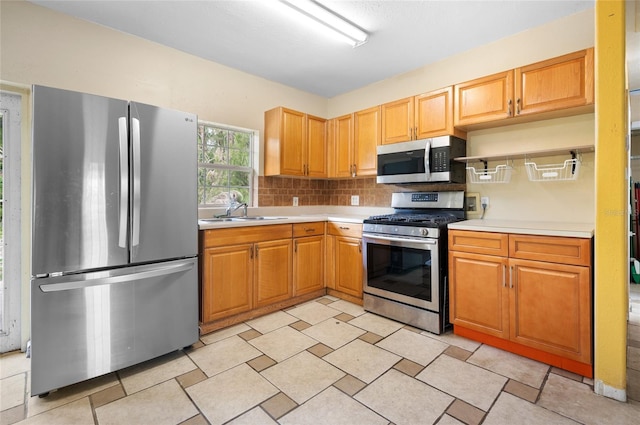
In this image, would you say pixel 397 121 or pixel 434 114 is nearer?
pixel 434 114

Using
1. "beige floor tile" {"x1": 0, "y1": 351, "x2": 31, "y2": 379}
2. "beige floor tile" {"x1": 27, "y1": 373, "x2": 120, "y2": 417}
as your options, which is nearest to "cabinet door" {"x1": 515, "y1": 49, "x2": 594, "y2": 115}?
"beige floor tile" {"x1": 27, "y1": 373, "x2": 120, "y2": 417}

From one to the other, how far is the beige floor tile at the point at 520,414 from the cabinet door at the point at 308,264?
1945 mm

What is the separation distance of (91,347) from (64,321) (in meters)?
0.22

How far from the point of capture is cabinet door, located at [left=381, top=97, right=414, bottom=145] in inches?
123

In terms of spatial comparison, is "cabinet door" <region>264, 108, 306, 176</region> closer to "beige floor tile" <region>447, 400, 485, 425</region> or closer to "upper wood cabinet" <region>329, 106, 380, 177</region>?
"upper wood cabinet" <region>329, 106, 380, 177</region>

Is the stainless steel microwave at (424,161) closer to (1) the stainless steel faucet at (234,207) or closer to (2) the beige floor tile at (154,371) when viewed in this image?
(1) the stainless steel faucet at (234,207)

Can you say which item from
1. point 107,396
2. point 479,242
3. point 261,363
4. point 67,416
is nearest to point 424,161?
point 479,242

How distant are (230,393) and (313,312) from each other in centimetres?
131

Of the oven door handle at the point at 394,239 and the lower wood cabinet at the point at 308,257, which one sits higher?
the oven door handle at the point at 394,239

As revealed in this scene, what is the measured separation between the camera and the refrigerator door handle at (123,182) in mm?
1908

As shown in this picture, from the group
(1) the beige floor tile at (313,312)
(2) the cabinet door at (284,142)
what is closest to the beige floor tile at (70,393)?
(1) the beige floor tile at (313,312)

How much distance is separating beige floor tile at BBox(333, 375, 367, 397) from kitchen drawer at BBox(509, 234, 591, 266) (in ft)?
4.53

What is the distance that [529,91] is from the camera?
2396mm

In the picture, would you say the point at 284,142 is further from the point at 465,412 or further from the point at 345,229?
the point at 465,412
